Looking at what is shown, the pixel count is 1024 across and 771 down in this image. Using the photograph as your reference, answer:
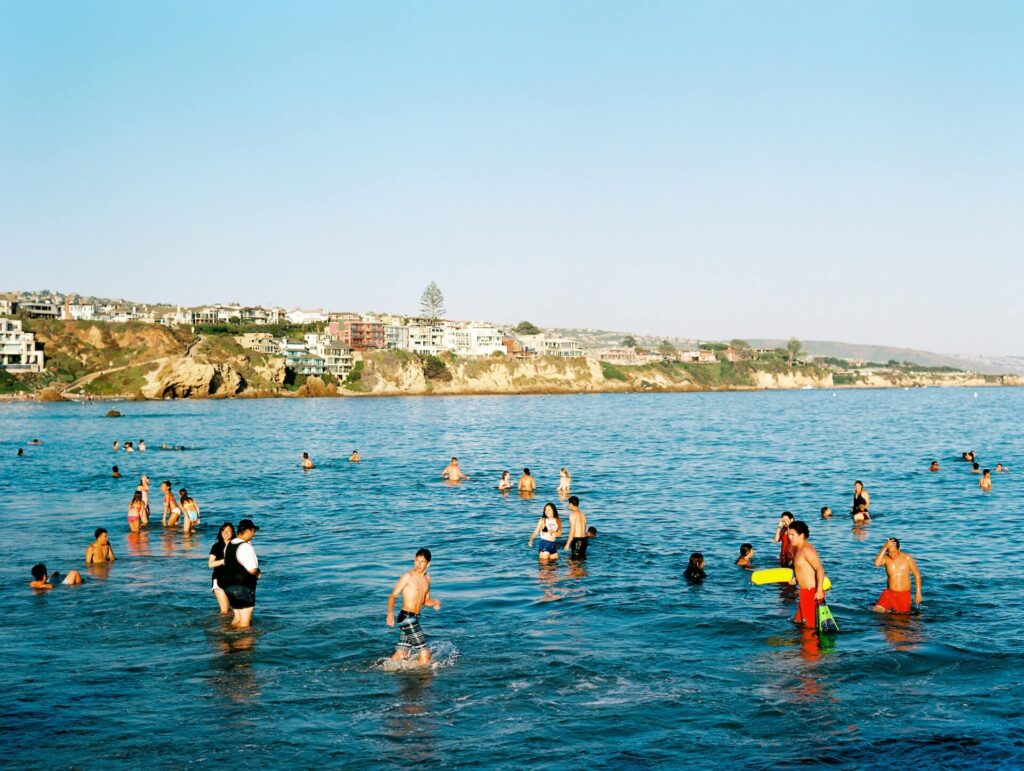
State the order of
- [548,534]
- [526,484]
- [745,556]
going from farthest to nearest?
[526,484] < [548,534] < [745,556]

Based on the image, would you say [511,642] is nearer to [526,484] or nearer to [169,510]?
[169,510]

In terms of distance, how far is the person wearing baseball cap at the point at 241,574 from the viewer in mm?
15688

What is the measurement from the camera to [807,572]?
1647cm

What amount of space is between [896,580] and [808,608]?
8.18ft

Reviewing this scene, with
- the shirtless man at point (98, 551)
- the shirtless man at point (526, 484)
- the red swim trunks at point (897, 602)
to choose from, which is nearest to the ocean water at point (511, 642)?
the red swim trunks at point (897, 602)

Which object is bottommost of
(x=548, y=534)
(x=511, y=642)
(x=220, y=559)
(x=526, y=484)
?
Result: (x=511, y=642)

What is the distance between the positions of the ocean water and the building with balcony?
137165 millimetres

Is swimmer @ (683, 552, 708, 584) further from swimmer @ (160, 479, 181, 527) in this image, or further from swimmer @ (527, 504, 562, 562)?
swimmer @ (160, 479, 181, 527)

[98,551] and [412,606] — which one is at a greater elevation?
[412,606]

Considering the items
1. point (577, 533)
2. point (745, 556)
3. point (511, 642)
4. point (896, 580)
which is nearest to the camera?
point (511, 642)

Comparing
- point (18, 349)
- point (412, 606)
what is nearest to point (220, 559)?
point (412, 606)

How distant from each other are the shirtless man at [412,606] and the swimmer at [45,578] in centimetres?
1007

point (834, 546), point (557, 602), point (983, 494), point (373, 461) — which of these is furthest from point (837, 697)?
point (373, 461)

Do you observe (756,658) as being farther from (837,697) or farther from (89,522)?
(89,522)
